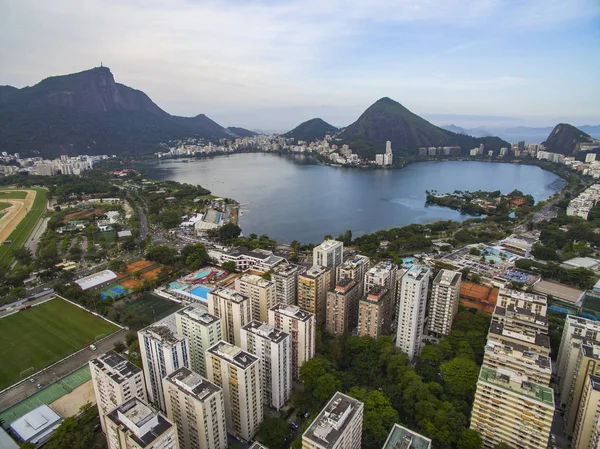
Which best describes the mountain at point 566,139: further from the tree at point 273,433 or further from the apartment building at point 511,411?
the tree at point 273,433

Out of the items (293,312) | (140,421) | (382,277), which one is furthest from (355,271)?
→ (140,421)

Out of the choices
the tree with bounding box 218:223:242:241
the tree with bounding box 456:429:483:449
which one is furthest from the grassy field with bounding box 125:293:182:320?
the tree with bounding box 456:429:483:449

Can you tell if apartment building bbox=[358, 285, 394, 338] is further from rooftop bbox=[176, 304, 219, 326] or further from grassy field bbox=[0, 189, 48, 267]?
grassy field bbox=[0, 189, 48, 267]

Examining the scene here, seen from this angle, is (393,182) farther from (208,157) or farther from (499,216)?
(208,157)

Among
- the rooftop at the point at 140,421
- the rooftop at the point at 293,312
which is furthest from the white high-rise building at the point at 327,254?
the rooftop at the point at 140,421

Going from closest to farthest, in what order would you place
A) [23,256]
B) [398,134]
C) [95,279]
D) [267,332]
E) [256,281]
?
[267,332]
[256,281]
[95,279]
[23,256]
[398,134]

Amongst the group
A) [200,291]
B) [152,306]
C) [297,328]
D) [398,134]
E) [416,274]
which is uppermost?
[398,134]

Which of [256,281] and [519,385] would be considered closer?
[519,385]

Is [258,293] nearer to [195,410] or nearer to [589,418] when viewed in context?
[195,410]
